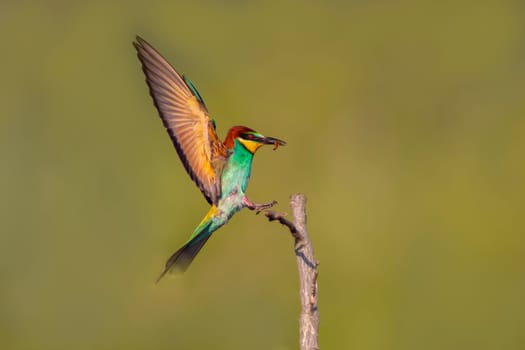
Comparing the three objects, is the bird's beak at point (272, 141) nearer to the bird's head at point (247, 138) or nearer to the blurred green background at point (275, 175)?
the bird's head at point (247, 138)

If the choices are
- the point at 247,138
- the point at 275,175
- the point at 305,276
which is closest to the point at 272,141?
the point at 247,138

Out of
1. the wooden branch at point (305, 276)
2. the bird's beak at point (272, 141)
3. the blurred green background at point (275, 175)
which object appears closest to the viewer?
the wooden branch at point (305, 276)

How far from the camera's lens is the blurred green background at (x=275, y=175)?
481cm

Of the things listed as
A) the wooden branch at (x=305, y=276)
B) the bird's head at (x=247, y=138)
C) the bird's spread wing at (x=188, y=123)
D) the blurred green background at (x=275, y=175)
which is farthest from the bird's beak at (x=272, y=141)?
the blurred green background at (x=275, y=175)

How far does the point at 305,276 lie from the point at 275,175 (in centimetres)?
329

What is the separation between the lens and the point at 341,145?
231 inches

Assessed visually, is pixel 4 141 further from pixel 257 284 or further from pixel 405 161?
pixel 405 161

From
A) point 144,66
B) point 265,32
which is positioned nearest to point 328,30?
point 265,32

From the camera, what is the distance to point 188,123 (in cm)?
267

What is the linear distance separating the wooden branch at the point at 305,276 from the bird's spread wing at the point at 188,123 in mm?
438

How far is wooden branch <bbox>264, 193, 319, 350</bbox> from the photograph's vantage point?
6.87 ft

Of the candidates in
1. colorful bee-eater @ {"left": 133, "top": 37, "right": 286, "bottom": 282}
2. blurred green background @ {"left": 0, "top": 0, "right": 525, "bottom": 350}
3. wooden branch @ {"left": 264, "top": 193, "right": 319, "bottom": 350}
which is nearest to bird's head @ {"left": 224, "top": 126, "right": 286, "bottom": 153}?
colorful bee-eater @ {"left": 133, "top": 37, "right": 286, "bottom": 282}

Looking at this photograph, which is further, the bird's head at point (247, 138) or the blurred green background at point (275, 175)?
the blurred green background at point (275, 175)

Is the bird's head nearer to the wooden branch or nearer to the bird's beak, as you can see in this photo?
the bird's beak
